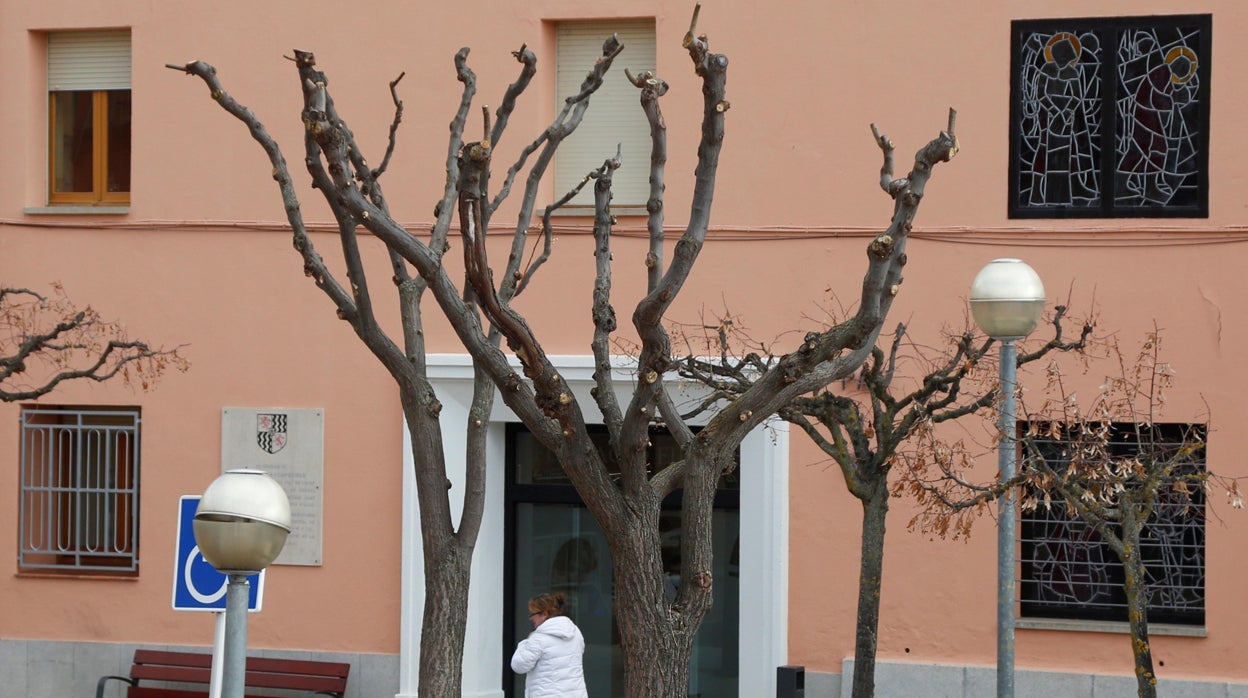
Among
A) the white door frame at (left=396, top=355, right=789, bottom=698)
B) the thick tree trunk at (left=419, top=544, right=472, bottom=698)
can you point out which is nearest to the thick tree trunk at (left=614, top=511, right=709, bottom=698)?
the thick tree trunk at (left=419, top=544, right=472, bottom=698)

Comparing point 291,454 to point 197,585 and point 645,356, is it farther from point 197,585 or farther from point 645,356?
point 645,356

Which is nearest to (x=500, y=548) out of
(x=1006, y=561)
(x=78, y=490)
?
(x=78, y=490)

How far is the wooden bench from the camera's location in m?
14.0

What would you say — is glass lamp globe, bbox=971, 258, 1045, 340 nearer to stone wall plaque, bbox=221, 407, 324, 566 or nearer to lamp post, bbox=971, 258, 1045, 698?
lamp post, bbox=971, 258, 1045, 698

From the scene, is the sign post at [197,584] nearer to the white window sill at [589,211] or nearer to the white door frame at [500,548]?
the white door frame at [500,548]

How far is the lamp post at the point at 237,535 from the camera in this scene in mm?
6852

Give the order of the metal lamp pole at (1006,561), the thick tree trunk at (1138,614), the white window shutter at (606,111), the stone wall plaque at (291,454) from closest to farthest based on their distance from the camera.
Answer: the metal lamp pole at (1006,561) < the thick tree trunk at (1138,614) < the white window shutter at (606,111) < the stone wall plaque at (291,454)

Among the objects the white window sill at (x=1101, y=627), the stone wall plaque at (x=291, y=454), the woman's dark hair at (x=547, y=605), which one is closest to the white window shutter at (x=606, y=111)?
the stone wall plaque at (x=291, y=454)

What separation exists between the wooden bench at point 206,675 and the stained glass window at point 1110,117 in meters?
6.33

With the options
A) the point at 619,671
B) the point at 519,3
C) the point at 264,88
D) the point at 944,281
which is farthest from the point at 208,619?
the point at 944,281

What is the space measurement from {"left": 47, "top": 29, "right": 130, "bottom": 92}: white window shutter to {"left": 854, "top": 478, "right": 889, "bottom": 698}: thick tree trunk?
7835 mm

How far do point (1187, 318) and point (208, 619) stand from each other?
7.95m

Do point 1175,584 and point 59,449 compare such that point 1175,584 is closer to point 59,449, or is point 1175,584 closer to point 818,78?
point 818,78

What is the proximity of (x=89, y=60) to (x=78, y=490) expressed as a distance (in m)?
3.60
